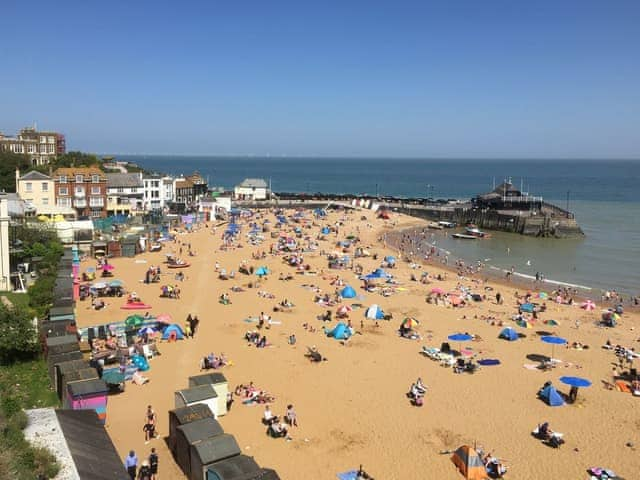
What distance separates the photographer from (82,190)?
5238cm

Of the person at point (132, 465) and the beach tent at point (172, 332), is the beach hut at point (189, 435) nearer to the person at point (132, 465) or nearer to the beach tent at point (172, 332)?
the person at point (132, 465)

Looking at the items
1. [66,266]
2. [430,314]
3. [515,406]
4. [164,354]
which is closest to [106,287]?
[66,266]

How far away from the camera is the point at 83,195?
52.4 meters

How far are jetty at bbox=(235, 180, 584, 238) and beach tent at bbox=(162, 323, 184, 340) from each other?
48.6m

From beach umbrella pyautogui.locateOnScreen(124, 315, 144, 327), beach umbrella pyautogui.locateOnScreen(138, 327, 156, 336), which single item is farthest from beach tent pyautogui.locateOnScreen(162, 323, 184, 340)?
beach umbrella pyautogui.locateOnScreen(124, 315, 144, 327)

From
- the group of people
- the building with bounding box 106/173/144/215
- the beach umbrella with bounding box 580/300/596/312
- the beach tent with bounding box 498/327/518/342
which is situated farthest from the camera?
the building with bounding box 106/173/144/215

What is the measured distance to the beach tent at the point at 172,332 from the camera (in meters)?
22.0

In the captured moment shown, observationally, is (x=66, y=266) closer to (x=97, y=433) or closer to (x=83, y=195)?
(x=97, y=433)

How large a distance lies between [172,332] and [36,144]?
270 feet

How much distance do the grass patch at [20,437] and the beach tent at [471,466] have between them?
8921 mm

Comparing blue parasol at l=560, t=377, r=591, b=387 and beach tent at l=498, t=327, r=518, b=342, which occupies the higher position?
blue parasol at l=560, t=377, r=591, b=387

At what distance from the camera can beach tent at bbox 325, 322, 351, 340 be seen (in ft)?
75.4

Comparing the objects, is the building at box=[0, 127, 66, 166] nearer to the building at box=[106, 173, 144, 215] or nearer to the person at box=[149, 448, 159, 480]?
the building at box=[106, 173, 144, 215]

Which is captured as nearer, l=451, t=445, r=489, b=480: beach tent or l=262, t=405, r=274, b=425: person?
l=451, t=445, r=489, b=480: beach tent
